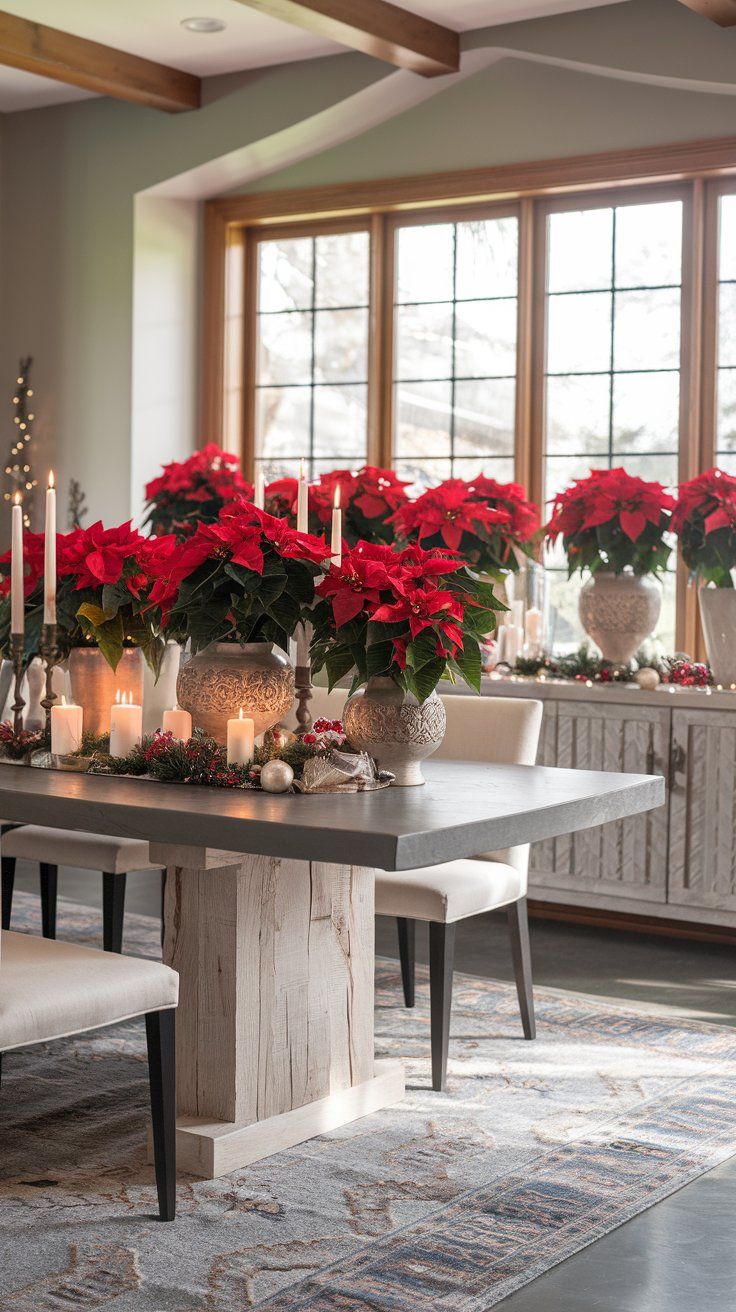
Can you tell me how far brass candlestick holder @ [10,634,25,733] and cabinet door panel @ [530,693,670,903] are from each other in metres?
2.06

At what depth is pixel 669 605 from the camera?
5.65 m

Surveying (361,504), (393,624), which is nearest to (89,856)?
(393,624)

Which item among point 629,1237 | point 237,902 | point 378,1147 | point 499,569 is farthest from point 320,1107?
point 499,569

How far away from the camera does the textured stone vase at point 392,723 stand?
2.72 metres

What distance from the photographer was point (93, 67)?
19.1 ft

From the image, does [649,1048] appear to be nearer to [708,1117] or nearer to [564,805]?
[708,1117]

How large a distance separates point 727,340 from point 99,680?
3.15 m

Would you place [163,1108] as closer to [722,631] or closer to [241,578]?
[241,578]

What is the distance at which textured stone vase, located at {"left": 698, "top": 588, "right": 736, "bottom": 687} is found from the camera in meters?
4.62

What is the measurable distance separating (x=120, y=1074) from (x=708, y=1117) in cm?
125

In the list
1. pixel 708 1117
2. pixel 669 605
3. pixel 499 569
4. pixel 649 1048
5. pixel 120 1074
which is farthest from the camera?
pixel 669 605

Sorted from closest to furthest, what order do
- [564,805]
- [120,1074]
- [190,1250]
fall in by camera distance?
[190,1250] → [564,805] → [120,1074]

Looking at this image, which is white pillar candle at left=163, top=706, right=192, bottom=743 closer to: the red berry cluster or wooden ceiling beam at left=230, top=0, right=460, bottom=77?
the red berry cluster

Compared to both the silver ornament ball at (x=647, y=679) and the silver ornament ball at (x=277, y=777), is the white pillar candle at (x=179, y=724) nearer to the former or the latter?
the silver ornament ball at (x=277, y=777)
